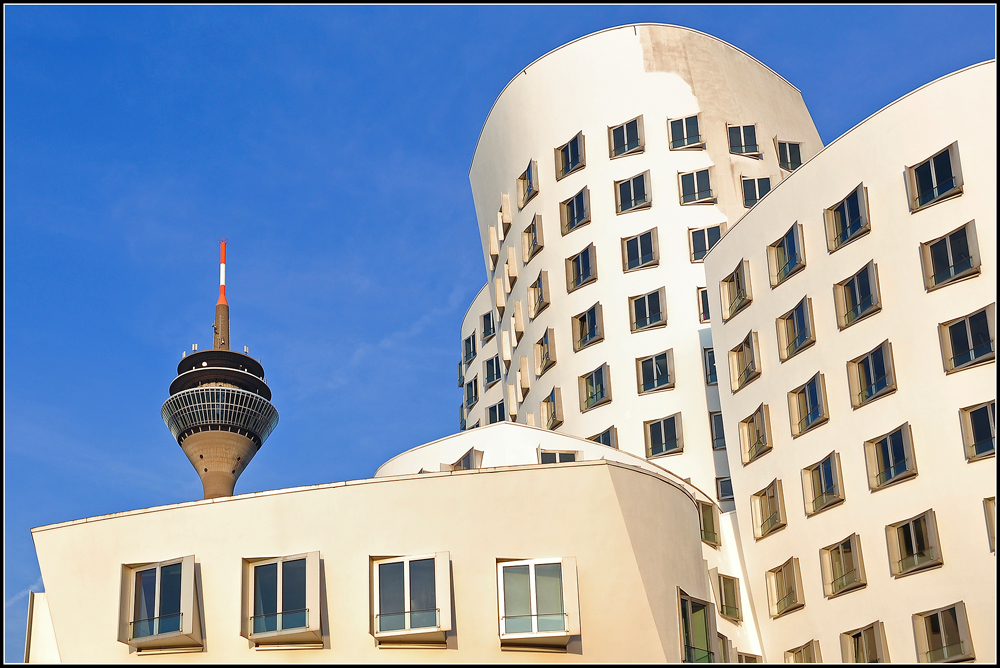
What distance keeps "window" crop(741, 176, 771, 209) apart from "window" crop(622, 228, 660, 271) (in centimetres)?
359

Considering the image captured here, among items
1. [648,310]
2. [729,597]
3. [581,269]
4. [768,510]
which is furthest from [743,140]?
[729,597]

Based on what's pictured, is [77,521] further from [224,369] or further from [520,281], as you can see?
[224,369]

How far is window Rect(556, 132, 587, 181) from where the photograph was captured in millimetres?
41656

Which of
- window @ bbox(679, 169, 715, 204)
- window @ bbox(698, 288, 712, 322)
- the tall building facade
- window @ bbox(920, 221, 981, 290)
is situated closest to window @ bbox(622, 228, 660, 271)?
the tall building facade

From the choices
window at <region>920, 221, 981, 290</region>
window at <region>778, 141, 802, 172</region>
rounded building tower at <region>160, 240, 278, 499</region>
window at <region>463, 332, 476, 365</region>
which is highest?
rounded building tower at <region>160, 240, 278, 499</region>

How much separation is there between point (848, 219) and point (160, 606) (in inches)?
711

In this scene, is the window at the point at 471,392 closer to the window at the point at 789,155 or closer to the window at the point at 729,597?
the window at the point at 789,155

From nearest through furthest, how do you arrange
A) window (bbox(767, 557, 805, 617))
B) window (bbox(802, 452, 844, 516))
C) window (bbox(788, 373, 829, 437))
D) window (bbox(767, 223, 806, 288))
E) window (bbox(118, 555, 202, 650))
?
window (bbox(118, 555, 202, 650)) < window (bbox(802, 452, 844, 516)) < window (bbox(788, 373, 829, 437)) < window (bbox(767, 557, 805, 617)) < window (bbox(767, 223, 806, 288))

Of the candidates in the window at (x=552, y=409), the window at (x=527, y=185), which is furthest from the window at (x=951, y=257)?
the window at (x=527, y=185)

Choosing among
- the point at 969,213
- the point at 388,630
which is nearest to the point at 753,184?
the point at 969,213

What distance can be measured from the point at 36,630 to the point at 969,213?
21.5m

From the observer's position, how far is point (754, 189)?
133ft

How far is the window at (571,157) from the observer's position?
137ft

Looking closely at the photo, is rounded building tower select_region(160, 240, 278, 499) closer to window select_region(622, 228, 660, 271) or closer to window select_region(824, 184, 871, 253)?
window select_region(622, 228, 660, 271)
